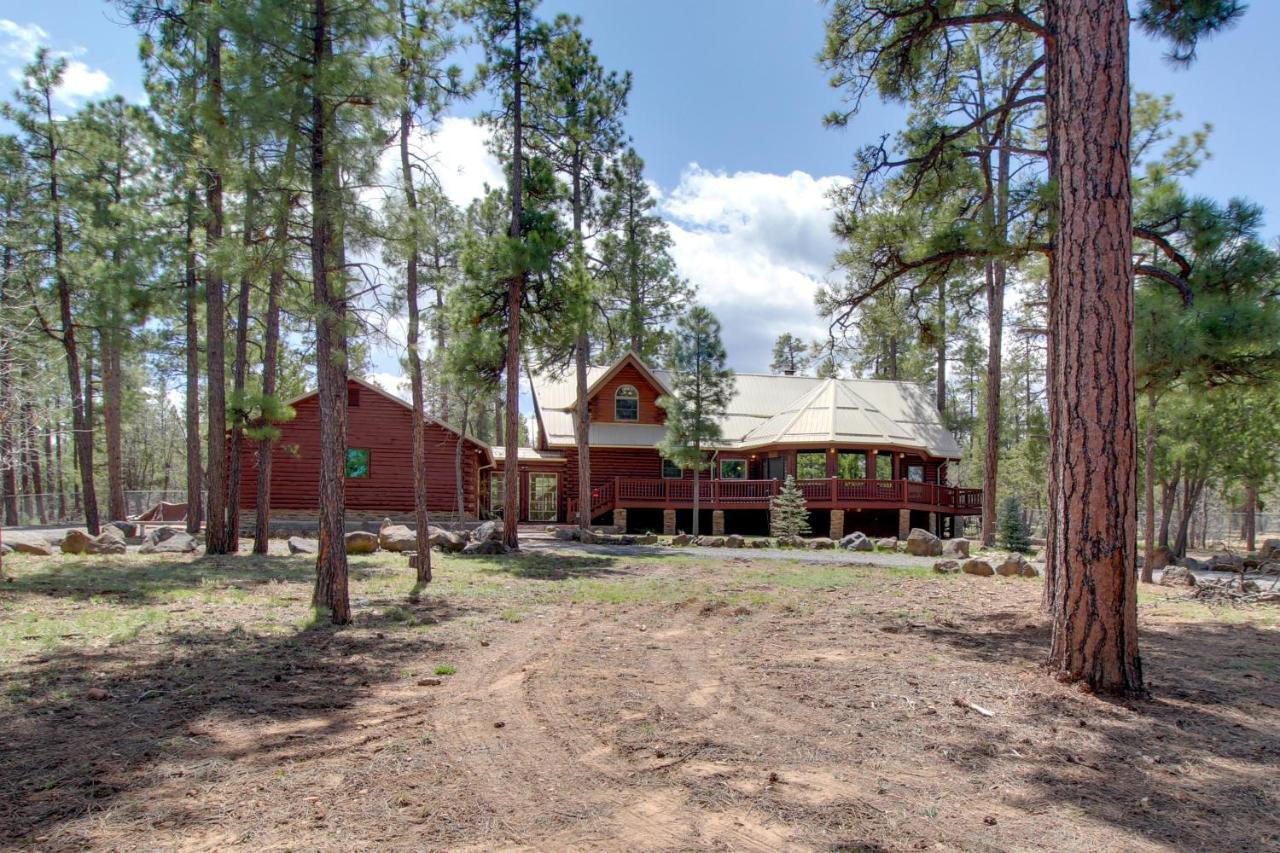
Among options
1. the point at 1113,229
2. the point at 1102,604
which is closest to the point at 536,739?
the point at 1102,604

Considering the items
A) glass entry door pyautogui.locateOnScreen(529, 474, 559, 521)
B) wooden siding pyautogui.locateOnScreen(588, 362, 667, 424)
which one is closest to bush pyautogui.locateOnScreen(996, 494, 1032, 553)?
wooden siding pyautogui.locateOnScreen(588, 362, 667, 424)

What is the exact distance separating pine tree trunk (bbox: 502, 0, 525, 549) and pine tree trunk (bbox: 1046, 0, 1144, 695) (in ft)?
39.5

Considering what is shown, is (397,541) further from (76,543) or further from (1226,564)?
(1226,564)

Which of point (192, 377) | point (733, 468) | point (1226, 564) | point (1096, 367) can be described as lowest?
point (1226, 564)

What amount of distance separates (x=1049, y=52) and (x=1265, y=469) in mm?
19211

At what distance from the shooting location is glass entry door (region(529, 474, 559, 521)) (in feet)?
93.5

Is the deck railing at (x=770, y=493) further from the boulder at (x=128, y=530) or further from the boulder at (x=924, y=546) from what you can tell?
the boulder at (x=128, y=530)

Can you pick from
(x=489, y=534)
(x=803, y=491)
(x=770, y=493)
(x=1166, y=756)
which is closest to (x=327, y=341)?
(x=1166, y=756)

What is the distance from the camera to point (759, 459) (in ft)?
88.3

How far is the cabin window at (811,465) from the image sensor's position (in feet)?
83.6

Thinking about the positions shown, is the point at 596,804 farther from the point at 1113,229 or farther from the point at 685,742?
the point at 1113,229

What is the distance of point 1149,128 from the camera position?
14.5m

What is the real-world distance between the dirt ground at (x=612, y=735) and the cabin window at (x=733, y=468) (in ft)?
62.2

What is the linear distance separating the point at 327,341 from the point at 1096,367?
6908 mm
